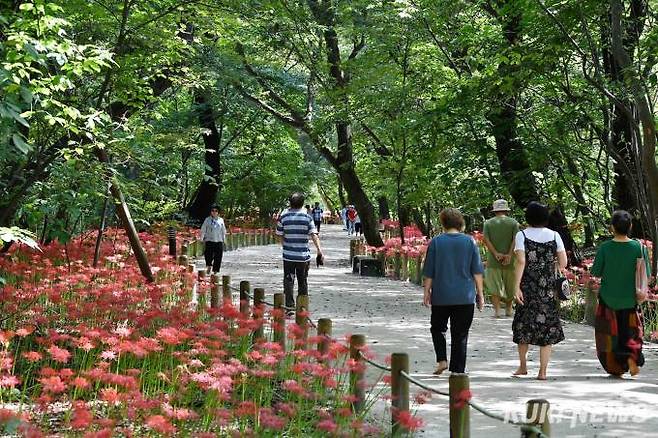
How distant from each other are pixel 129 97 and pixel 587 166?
30.1ft

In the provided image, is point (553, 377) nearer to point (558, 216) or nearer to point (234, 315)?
point (234, 315)

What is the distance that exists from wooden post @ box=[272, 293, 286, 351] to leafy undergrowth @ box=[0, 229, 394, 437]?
0.65ft

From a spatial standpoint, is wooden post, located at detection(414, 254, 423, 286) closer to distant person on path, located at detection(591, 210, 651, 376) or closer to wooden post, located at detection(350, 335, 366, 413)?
distant person on path, located at detection(591, 210, 651, 376)

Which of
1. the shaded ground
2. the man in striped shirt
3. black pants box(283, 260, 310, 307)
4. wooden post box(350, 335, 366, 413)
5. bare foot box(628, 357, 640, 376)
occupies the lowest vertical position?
the shaded ground

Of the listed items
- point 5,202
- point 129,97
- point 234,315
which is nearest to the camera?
point 234,315

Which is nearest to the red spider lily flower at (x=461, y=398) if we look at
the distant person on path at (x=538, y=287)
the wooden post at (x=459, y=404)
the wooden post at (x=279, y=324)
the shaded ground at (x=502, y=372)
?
the wooden post at (x=459, y=404)

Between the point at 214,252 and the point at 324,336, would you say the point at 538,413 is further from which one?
the point at 214,252

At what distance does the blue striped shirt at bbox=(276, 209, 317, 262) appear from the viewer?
11.6m

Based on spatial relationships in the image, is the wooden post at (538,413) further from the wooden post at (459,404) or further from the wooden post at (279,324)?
the wooden post at (279,324)

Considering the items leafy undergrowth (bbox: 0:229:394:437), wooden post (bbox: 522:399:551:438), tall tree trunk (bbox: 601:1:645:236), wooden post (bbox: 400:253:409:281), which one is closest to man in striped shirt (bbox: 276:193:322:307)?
leafy undergrowth (bbox: 0:229:394:437)

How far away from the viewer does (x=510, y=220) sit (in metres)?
12.1

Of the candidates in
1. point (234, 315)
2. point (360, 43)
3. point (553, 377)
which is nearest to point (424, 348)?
point (553, 377)

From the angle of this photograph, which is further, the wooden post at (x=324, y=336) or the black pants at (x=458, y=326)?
the black pants at (x=458, y=326)

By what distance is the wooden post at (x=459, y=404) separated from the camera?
4.84 meters
